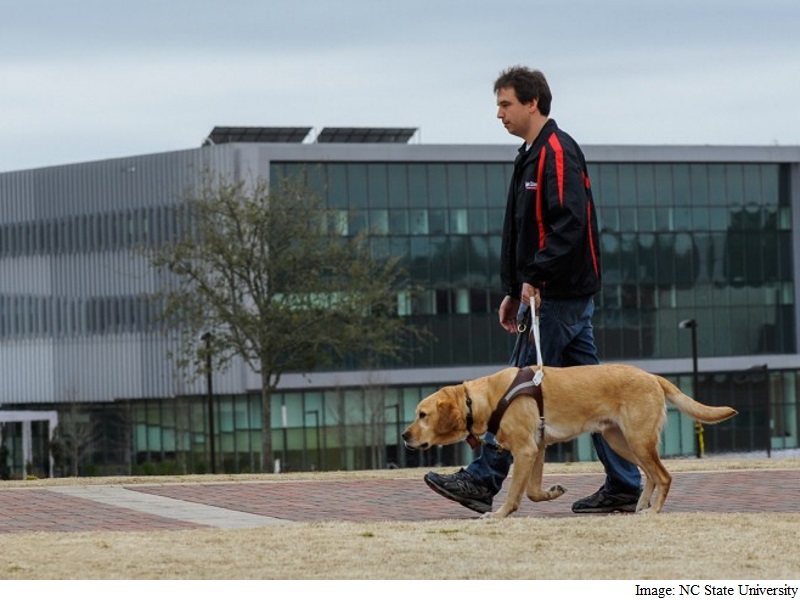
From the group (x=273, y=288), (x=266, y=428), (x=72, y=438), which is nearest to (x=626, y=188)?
(x=72, y=438)

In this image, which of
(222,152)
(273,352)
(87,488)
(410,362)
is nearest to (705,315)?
(410,362)

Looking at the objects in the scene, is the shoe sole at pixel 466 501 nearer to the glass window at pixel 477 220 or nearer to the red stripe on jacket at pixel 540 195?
the red stripe on jacket at pixel 540 195

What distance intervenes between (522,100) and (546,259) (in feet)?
3.04

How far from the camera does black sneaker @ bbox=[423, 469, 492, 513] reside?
11.6 metres

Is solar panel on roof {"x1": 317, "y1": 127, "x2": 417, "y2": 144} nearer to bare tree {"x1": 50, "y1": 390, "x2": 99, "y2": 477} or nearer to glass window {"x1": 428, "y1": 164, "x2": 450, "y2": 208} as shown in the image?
glass window {"x1": 428, "y1": 164, "x2": 450, "y2": 208}

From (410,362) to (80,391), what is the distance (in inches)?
556

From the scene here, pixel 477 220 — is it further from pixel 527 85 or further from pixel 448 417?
pixel 448 417

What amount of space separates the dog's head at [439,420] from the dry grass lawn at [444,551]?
0.51 metres

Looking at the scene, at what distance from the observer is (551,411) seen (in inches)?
440

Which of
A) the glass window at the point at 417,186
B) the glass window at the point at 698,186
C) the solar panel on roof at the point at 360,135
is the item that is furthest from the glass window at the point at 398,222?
the glass window at the point at 698,186

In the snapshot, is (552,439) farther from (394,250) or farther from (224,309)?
(394,250)

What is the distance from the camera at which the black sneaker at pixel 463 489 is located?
1165cm

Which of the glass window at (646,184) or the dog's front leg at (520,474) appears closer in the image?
the dog's front leg at (520,474)
